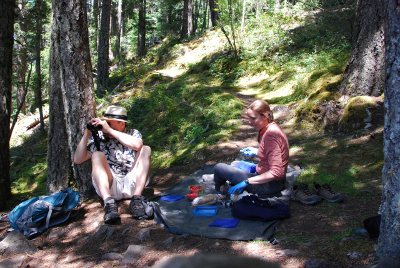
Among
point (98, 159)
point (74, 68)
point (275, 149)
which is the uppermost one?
point (74, 68)

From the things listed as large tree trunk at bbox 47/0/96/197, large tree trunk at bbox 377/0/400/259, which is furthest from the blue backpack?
large tree trunk at bbox 377/0/400/259

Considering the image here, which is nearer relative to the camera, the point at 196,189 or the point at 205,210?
the point at 205,210

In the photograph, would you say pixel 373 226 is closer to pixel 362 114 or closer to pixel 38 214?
pixel 38 214

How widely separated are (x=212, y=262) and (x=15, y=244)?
2.07 meters

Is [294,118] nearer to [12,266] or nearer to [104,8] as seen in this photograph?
[12,266]

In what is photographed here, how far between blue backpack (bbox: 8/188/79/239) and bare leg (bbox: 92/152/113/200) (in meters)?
0.39

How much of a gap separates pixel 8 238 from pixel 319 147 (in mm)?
4908

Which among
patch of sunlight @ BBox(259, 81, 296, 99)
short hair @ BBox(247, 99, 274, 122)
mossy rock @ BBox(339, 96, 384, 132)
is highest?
patch of sunlight @ BBox(259, 81, 296, 99)

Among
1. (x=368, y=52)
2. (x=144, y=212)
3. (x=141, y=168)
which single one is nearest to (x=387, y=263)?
(x=144, y=212)

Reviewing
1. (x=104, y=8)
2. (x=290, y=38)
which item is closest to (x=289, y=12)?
(x=290, y=38)

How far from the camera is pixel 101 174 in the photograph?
12.3 ft

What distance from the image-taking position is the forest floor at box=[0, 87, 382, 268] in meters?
2.32

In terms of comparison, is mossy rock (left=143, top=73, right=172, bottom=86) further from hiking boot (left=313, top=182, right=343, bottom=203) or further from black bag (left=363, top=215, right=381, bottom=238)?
black bag (left=363, top=215, right=381, bottom=238)

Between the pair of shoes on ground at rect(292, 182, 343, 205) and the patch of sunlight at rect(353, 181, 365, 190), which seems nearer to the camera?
the pair of shoes on ground at rect(292, 182, 343, 205)
